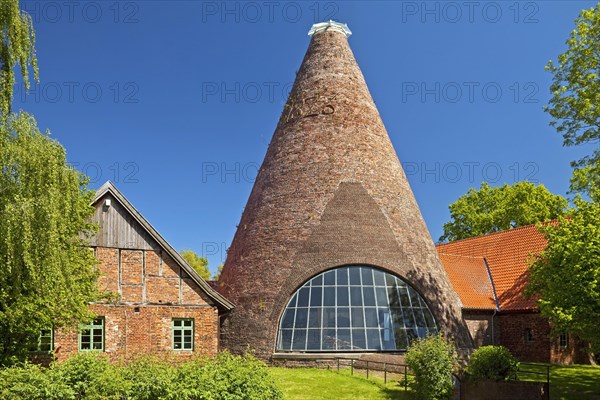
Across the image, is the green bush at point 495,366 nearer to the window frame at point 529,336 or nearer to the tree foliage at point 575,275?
the tree foliage at point 575,275

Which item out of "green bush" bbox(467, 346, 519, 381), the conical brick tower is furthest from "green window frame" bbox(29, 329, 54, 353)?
"green bush" bbox(467, 346, 519, 381)

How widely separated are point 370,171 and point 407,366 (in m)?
8.08

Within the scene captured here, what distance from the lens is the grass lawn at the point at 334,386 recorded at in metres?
15.8

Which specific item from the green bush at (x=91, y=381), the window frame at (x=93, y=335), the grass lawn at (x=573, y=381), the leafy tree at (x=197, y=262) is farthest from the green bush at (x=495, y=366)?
the leafy tree at (x=197, y=262)

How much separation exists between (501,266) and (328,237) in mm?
10644

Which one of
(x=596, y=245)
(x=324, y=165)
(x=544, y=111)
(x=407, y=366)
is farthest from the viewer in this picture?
(x=324, y=165)

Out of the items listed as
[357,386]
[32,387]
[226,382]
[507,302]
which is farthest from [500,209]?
[32,387]

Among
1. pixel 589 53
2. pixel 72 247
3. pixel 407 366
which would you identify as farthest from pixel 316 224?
pixel 589 53

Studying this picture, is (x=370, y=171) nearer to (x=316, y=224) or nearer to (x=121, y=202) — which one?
(x=316, y=224)

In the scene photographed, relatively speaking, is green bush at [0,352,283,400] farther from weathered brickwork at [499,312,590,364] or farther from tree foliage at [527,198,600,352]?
weathered brickwork at [499,312,590,364]

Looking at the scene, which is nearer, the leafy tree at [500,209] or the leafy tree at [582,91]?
the leafy tree at [582,91]

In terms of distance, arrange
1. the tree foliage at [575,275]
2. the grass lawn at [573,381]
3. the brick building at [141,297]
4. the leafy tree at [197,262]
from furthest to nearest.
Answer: the leafy tree at [197,262] < the brick building at [141,297] < the grass lawn at [573,381] < the tree foliage at [575,275]

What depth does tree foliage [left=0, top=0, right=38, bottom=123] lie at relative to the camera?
13.3 metres

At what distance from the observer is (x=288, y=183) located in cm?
2211
